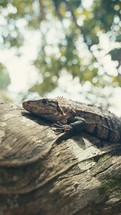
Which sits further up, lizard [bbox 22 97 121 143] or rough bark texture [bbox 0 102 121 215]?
lizard [bbox 22 97 121 143]

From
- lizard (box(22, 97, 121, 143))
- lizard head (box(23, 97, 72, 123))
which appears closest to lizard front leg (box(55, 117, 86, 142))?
lizard (box(22, 97, 121, 143))

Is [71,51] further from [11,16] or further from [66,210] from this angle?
[66,210]

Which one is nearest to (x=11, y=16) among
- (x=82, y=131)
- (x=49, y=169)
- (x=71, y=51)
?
(x=71, y=51)

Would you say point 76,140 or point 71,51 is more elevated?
point 71,51

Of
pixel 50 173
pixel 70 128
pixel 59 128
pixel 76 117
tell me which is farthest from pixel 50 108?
pixel 50 173

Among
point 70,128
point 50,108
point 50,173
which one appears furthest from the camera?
point 50,108

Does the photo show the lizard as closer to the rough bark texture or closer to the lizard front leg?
the lizard front leg

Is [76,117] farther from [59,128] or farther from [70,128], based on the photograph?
[59,128]
